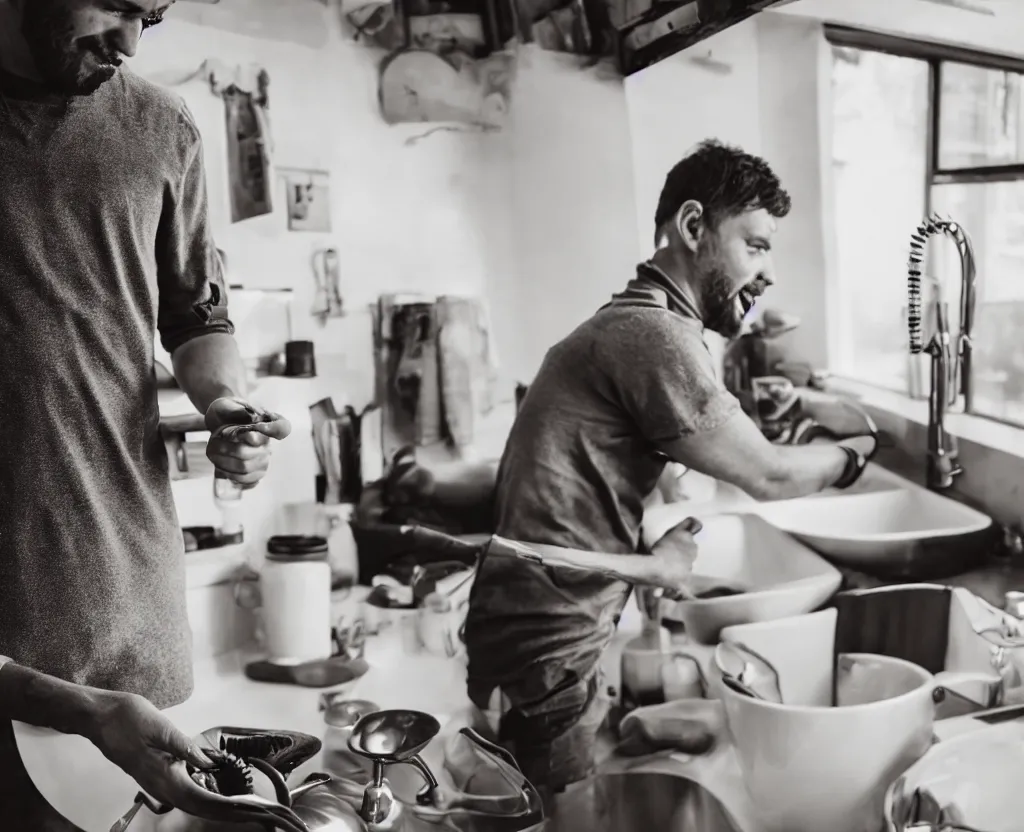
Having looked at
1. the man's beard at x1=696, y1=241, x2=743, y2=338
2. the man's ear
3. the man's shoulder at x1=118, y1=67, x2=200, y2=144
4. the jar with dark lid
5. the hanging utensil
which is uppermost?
the man's shoulder at x1=118, y1=67, x2=200, y2=144

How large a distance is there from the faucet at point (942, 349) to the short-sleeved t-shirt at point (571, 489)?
0.37m

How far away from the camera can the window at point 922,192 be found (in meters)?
1.58

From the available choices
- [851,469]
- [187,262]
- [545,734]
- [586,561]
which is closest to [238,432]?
[187,262]

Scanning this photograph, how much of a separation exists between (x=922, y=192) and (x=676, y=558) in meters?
0.74

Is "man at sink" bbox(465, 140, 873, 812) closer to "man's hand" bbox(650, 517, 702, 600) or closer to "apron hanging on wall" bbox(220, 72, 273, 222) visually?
"man's hand" bbox(650, 517, 702, 600)

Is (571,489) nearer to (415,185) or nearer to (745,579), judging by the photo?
(745,579)

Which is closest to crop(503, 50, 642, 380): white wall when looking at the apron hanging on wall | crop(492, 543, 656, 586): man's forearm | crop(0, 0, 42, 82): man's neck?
crop(492, 543, 656, 586): man's forearm

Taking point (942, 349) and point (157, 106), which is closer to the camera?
point (157, 106)

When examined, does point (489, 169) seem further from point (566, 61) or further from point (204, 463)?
point (204, 463)

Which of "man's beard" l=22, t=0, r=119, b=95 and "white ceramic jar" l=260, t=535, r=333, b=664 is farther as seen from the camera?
"white ceramic jar" l=260, t=535, r=333, b=664

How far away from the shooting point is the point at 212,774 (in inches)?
45.9

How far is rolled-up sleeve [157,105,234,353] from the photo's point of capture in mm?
1297

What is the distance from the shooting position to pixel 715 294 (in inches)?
62.7

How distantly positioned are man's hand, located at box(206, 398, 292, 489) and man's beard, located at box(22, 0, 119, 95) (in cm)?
42
